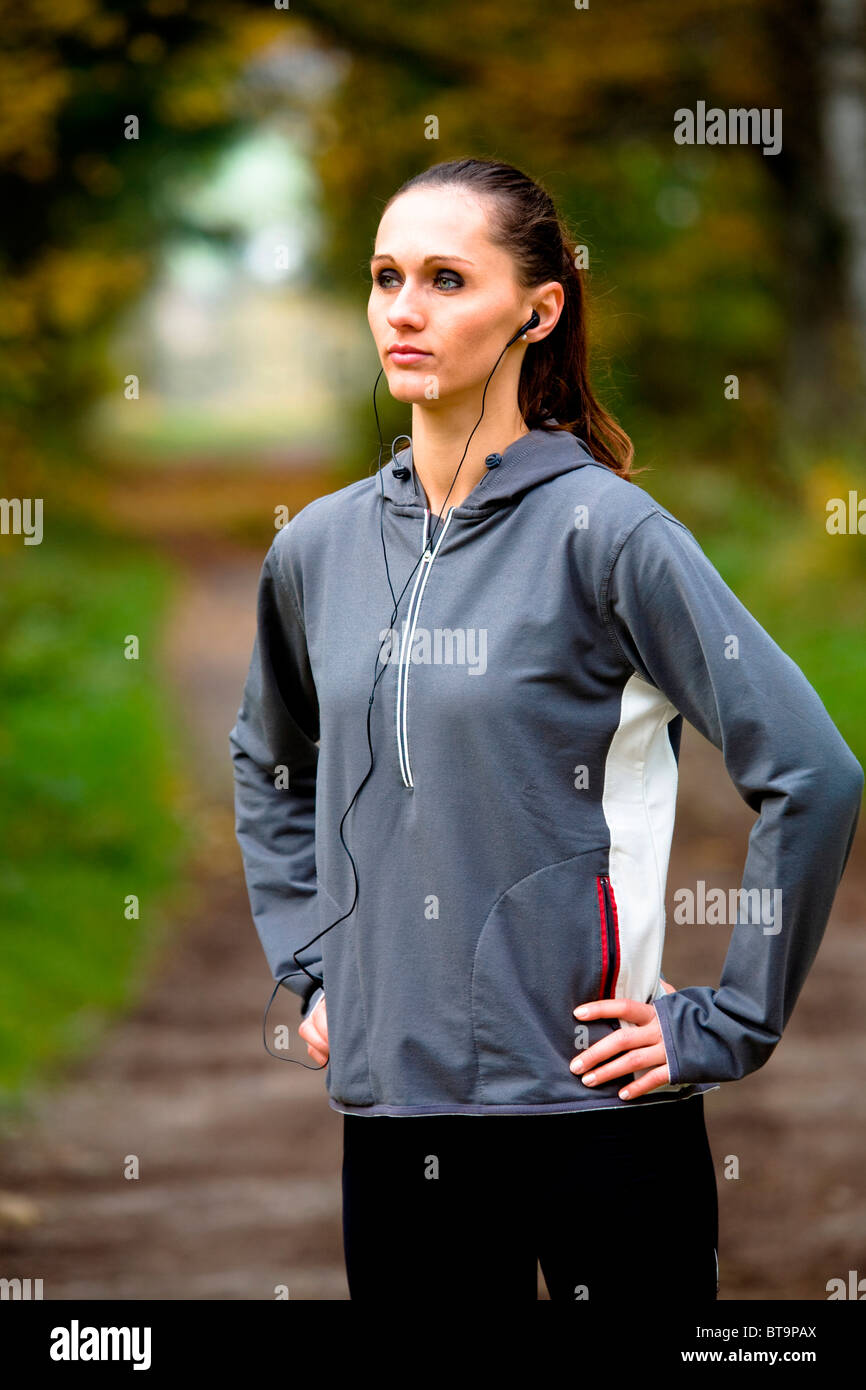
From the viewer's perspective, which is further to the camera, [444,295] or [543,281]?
[543,281]

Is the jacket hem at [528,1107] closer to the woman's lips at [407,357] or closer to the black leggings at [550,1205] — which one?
the black leggings at [550,1205]

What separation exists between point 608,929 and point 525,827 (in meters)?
0.18

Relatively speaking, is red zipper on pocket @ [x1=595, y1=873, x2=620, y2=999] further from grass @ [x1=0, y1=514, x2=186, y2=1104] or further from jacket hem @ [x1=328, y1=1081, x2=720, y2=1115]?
grass @ [x1=0, y1=514, x2=186, y2=1104]

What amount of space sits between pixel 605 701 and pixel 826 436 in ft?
37.5

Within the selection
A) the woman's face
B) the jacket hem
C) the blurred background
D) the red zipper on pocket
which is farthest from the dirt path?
the woman's face

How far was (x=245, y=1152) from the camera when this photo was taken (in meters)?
A: 4.88

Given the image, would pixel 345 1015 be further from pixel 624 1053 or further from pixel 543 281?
pixel 543 281

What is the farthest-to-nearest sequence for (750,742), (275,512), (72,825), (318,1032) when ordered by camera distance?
(72,825), (275,512), (318,1032), (750,742)

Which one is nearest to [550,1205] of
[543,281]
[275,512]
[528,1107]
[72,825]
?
[528,1107]

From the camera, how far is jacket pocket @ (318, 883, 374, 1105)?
2.24 m

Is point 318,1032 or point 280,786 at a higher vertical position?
point 280,786

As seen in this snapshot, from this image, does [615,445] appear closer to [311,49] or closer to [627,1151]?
[627,1151]

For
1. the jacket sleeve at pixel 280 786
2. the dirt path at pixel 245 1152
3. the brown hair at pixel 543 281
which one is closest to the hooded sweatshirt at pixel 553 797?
the brown hair at pixel 543 281

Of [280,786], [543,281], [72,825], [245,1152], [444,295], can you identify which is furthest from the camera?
[72,825]
